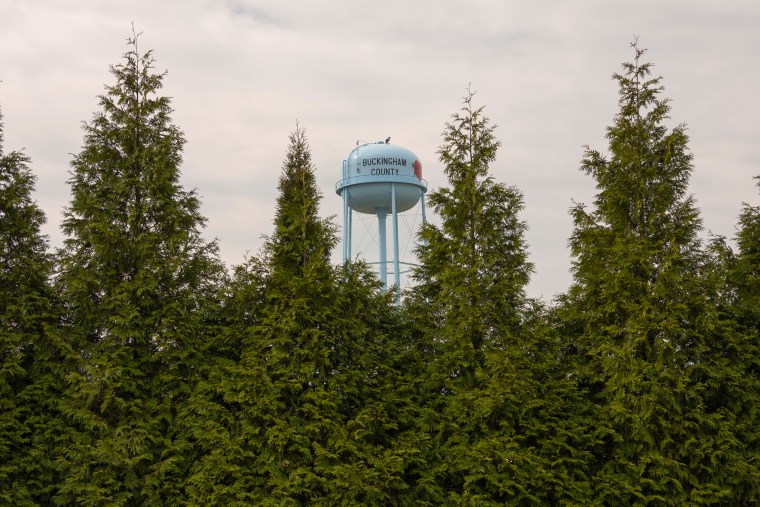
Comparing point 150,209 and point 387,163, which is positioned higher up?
point 387,163

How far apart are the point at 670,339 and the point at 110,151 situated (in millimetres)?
11242

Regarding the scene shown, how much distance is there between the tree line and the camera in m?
13.5

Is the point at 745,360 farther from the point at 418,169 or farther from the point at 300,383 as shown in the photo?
the point at 418,169

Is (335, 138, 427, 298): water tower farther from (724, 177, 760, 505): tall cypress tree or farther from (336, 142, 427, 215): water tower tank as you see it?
(724, 177, 760, 505): tall cypress tree

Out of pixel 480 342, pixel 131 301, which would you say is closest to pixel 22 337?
pixel 131 301

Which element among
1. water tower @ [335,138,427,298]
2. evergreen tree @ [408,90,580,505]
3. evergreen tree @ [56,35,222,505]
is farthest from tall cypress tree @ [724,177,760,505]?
water tower @ [335,138,427,298]

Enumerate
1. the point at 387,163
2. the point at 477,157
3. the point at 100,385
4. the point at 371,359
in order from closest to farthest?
the point at 100,385, the point at 371,359, the point at 477,157, the point at 387,163

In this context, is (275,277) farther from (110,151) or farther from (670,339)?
(670,339)

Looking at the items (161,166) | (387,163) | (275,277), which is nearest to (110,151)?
(161,166)

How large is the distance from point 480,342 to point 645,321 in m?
3.06

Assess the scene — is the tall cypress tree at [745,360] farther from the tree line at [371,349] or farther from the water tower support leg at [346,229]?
the water tower support leg at [346,229]

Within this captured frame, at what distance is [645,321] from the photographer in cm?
1427

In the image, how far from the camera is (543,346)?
592 inches

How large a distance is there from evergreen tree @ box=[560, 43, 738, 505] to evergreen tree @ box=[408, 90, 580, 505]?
1.11m
